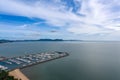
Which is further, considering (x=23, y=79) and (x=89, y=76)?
(x=89, y=76)

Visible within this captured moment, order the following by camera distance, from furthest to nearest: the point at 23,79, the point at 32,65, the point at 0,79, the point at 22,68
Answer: the point at 32,65
the point at 22,68
the point at 23,79
the point at 0,79

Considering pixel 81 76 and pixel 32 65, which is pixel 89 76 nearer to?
pixel 81 76

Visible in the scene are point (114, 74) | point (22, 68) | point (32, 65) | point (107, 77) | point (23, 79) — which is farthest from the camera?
point (32, 65)

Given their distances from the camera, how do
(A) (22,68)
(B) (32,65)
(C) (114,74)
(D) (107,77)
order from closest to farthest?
(D) (107,77) < (C) (114,74) < (A) (22,68) < (B) (32,65)

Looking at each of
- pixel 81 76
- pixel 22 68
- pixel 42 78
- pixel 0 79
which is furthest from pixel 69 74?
pixel 0 79

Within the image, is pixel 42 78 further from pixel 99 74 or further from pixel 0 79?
pixel 99 74

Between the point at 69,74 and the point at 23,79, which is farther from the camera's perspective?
the point at 69,74

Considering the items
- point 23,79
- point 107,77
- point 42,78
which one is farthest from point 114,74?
point 23,79

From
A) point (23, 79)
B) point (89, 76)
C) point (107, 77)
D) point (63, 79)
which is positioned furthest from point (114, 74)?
point (23, 79)

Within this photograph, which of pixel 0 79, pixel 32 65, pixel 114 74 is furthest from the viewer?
pixel 32 65
